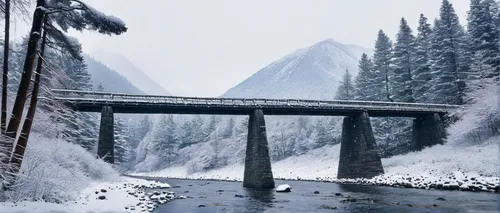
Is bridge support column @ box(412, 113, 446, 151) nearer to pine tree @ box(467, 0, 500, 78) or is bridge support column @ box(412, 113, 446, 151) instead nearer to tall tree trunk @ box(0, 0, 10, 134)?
pine tree @ box(467, 0, 500, 78)

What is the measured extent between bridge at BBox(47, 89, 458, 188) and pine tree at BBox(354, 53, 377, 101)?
1291cm

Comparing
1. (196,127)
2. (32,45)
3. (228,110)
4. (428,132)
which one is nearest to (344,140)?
(428,132)

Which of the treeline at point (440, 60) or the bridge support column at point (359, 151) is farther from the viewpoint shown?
the treeline at point (440, 60)

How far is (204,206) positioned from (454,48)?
40928 millimetres

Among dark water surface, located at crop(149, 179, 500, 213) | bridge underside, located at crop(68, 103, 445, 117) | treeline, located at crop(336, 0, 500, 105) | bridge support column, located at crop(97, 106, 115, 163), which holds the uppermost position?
Answer: treeline, located at crop(336, 0, 500, 105)

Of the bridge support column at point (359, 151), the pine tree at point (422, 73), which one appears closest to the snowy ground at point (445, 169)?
the bridge support column at point (359, 151)

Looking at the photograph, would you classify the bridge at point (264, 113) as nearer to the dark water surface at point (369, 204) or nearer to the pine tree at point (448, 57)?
the pine tree at point (448, 57)

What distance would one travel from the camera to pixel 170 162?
3145 inches

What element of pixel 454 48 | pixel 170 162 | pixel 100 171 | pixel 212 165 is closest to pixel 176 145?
pixel 170 162

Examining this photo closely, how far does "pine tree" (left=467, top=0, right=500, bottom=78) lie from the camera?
127ft

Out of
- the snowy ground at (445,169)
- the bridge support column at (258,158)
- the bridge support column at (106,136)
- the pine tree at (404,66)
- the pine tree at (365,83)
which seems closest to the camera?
the snowy ground at (445,169)

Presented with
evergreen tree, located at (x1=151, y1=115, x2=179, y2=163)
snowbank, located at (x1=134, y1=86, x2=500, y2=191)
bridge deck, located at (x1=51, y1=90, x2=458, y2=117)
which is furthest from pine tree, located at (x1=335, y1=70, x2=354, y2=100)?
evergreen tree, located at (x1=151, y1=115, x2=179, y2=163)

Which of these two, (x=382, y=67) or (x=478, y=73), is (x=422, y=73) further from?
(x=478, y=73)

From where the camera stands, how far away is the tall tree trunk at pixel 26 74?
38.1 ft
